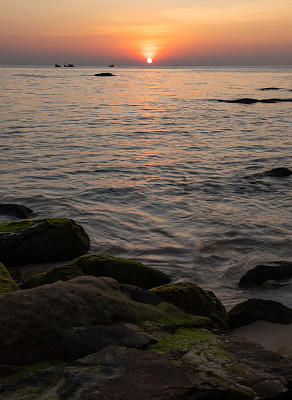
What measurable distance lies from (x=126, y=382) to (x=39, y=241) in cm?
418

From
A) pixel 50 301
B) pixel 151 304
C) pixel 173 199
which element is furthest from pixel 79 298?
pixel 173 199

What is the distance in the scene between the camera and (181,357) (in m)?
3.34

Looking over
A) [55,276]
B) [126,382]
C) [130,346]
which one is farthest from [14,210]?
[126,382]

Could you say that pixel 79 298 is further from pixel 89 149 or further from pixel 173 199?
pixel 89 149

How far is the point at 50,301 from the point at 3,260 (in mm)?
3104

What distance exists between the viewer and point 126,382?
286 centimetres

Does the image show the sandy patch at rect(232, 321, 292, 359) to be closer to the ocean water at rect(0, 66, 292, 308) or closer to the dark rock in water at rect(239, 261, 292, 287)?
the ocean water at rect(0, 66, 292, 308)

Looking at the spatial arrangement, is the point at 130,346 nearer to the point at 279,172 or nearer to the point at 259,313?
the point at 259,313

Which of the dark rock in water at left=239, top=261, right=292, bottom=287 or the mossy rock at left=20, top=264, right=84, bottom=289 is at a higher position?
the mossy rock at left=20, top=264, right=84, bottom=289

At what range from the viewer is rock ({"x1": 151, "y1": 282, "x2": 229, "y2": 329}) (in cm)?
452

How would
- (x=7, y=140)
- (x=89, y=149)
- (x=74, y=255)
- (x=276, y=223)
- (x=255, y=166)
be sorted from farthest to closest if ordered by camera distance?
(x=7, y=140) → (x=89, y=149) → (x=255, y=166) → (x=276, y=223) → (x=74, y=255)

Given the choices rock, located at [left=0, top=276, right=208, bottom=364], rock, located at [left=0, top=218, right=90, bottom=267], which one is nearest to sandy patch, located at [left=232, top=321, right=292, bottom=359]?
rock, located at [left=0, top=276, right=208, bottom=364]

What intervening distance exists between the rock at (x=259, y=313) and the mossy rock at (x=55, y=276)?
1993 millimetres

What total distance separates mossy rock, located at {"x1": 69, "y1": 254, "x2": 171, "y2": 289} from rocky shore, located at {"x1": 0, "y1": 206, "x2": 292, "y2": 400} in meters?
0.94
